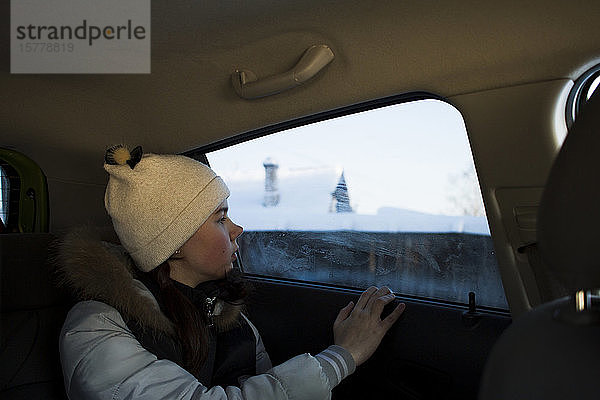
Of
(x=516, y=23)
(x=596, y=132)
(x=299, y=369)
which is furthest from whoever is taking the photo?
(x=299, y=369)

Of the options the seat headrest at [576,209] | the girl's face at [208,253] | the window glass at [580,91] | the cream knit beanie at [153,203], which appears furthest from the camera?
the girl's face at [208,253]

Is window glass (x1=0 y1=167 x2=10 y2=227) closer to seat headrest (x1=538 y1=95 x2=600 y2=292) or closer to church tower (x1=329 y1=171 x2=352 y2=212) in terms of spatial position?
church tower (x1=329 y1=171 x2=352 y2=212)

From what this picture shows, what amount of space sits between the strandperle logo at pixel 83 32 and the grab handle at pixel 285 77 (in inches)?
15.1

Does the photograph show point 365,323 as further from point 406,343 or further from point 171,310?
point 171,310

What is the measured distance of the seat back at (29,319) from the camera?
1897mm

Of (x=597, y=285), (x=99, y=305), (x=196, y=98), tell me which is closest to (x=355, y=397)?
(x=99, y=305)

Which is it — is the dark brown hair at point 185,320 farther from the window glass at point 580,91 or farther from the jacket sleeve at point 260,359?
the window glass at point 580,91

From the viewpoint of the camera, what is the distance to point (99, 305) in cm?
180

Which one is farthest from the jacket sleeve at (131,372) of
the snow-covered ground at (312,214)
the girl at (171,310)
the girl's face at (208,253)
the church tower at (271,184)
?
the church tower at (271,184)

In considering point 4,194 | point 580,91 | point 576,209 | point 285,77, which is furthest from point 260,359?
point 576,209

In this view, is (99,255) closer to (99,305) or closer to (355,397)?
(99,305)

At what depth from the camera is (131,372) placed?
1607mm

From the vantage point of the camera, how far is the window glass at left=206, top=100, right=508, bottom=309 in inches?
80.5

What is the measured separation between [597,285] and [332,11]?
1347 mm
